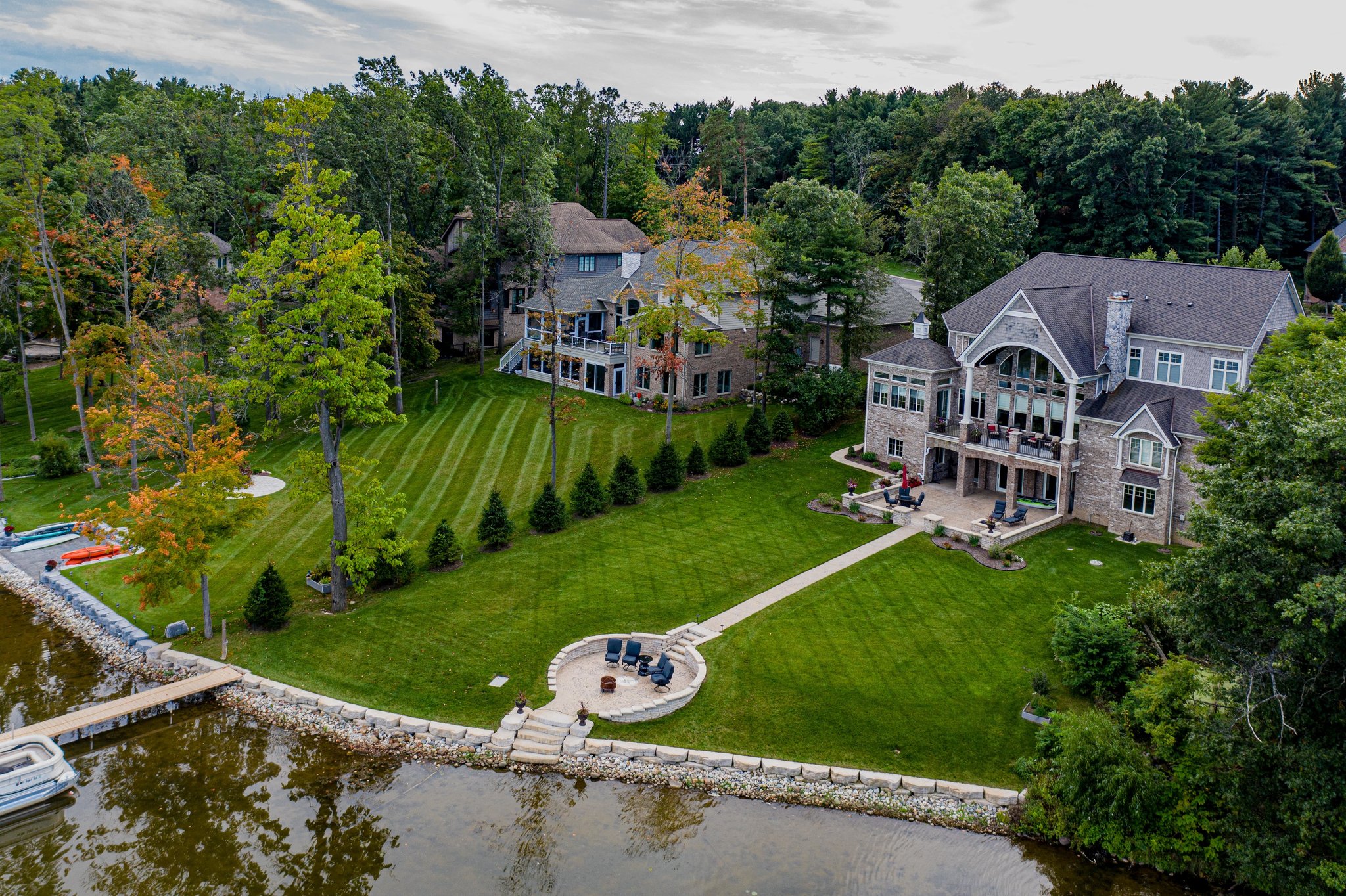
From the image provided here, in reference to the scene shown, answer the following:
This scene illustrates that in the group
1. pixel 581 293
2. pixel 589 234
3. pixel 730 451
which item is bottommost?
pixel 730 451

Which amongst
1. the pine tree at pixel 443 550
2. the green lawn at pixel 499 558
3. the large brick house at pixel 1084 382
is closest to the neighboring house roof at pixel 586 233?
the green lawn at pixel 499 558

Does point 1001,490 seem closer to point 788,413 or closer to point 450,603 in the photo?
point 788,413

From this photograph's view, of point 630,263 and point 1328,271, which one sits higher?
point 1328,271

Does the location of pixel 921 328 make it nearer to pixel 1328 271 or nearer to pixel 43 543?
pixel 43 543

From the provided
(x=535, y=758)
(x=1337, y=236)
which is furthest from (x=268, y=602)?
(x=1337, y=236)

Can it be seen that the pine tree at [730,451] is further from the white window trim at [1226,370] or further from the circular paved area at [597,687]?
the white window trim at [1226,370]
